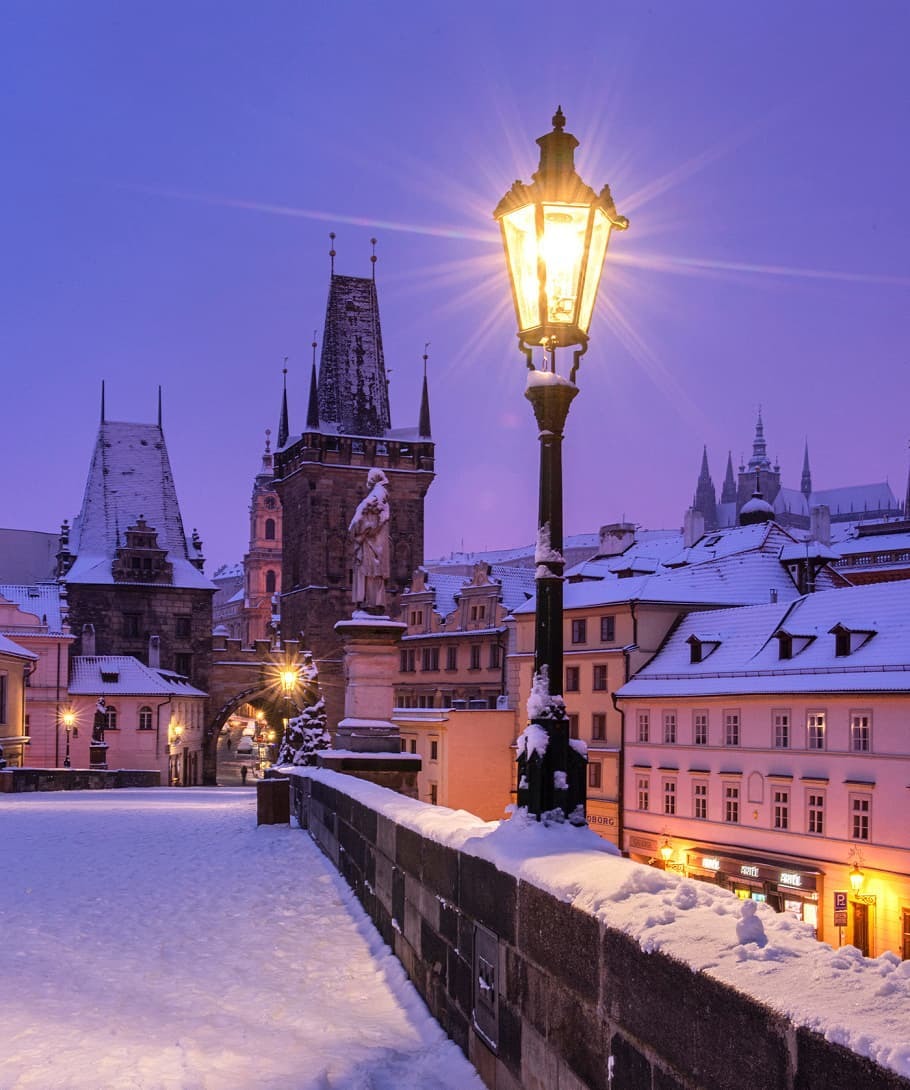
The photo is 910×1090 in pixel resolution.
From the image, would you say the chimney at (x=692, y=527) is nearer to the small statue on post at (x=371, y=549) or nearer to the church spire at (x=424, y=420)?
the church spire at (x=424, y=420)

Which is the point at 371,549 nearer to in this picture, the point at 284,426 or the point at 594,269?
the point at 594,269

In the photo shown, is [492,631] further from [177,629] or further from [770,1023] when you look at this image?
[770,1023]

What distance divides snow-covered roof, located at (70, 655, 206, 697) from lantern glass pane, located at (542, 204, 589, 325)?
5754cm

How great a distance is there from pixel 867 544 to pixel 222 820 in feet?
271

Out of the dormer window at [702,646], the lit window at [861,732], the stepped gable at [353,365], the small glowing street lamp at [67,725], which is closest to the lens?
the lit window at [861,732]

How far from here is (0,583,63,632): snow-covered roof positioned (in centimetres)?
6225

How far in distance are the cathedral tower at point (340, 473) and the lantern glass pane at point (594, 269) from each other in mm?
69191

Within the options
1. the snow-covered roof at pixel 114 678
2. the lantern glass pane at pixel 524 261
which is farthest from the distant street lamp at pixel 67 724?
the lantern glass pane at pixel 524 261

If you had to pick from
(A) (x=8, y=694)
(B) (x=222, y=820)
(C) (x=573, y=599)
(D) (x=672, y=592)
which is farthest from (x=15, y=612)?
(B) (x=222, y=820)

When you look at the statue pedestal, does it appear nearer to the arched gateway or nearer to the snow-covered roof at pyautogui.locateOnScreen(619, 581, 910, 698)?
the snow-covered roof at pyautogui.locateOnScreen(619, 581, 910, 698)

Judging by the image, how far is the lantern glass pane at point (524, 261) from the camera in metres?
6.39

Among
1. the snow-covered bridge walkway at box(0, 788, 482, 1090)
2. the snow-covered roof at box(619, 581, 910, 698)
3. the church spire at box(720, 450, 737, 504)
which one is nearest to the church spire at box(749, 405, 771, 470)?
the church spire at box(720, 450, 737, 504)

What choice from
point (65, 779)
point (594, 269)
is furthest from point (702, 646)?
point (594, 269)

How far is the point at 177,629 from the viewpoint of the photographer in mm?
72625
